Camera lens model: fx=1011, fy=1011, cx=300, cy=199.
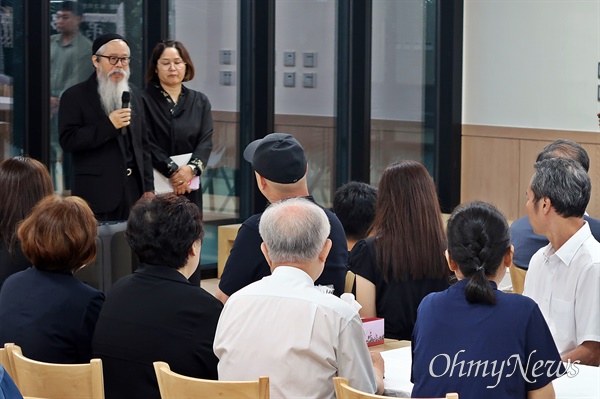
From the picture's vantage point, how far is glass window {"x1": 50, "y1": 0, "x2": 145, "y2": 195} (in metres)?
6.53

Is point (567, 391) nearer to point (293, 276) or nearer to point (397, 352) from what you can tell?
point (397, 352)

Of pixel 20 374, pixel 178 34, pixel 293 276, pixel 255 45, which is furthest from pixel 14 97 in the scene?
pixel 293 276

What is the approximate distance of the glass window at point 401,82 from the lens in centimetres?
859

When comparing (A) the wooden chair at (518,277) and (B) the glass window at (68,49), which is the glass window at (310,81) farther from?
(A) the wooden chair at (518,277)

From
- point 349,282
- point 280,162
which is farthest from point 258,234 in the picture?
point 349,282

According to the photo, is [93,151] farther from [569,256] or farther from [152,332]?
[569,256]

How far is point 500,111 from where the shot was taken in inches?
351

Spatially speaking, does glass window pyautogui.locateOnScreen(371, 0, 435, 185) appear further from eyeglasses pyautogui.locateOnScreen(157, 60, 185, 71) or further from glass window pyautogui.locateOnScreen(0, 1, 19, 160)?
glass window pyautogui.locateOnScreen(0, 1, 19, 160)

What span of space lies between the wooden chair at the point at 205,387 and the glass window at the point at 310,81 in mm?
5396

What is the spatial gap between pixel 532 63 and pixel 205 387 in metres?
6.73

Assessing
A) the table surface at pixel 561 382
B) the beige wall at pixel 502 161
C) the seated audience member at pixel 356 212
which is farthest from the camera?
the beige wall at pixel 502 161

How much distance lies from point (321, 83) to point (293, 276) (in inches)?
220

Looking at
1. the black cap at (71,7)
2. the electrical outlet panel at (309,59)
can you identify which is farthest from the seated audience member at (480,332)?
the electrical outlet panel at (309,59)

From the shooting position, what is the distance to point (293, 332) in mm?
2629
